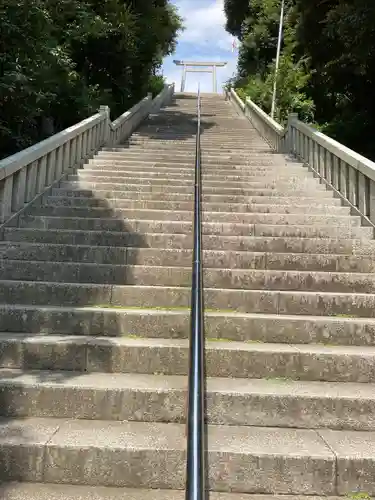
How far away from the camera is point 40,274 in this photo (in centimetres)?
441

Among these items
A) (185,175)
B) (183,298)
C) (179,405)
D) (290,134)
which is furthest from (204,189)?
(179,405)

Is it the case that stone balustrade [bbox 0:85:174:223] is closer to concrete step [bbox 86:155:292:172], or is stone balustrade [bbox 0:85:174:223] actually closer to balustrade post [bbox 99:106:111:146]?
balustrade post [bbox 99:106:111:146]

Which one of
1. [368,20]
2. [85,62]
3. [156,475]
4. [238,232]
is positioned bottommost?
[156,475]

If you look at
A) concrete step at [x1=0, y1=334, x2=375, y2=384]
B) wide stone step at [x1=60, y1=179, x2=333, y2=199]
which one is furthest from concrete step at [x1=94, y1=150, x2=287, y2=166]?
concrete step at [x1=0, y1=334, x2=375, y2=384]

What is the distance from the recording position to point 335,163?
6824mm

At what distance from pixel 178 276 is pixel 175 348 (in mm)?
1196

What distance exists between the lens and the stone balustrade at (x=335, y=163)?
5.65 meters

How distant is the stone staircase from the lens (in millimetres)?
2455

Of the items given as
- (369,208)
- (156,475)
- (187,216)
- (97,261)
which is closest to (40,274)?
(97,261)

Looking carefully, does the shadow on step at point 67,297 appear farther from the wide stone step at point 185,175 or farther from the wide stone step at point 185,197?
the wide stone step at point 185,175

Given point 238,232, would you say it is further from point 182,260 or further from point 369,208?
point 369,208

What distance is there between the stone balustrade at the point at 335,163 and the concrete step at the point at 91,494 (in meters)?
4.01

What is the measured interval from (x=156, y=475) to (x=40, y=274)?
2.50 meters

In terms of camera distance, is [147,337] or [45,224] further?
[45,224]
